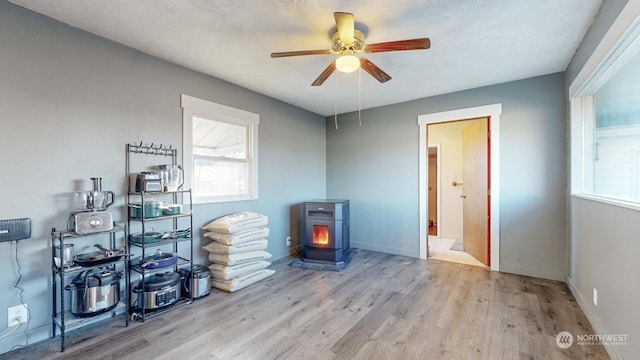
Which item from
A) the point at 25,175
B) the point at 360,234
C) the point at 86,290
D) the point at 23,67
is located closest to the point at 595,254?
the point at 360,234

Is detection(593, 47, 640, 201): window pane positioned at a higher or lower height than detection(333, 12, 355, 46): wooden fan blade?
lower

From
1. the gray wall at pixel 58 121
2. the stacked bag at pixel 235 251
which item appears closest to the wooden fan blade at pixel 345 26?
the gray wall at pixel 58 121

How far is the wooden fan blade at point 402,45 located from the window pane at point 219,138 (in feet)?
7.21

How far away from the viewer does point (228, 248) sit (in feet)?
10.1

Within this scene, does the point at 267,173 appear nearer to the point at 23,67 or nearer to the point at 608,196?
the point at 23,67

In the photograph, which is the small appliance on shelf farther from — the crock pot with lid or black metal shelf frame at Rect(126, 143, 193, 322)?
Answer: the crock pot with lid

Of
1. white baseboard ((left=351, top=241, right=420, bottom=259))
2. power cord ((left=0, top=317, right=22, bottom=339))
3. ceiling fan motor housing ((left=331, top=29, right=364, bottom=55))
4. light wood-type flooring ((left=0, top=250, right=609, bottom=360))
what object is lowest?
light wood-type flooring ((left=0, top=250, right=609, bottom=360))

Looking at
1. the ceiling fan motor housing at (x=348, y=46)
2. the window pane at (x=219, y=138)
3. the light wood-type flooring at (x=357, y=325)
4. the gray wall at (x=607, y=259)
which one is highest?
the ceiling fan motor housing at (x=348, y=46)

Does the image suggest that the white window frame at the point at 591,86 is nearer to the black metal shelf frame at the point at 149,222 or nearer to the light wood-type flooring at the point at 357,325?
the light wood-type flooring at the point at 357,325

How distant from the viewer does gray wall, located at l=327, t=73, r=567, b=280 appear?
130 inches

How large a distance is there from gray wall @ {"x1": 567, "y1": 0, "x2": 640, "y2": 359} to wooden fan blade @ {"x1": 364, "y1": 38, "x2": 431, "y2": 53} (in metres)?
1.15

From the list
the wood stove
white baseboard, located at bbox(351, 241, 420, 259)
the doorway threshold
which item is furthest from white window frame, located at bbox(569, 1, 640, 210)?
the wood stove

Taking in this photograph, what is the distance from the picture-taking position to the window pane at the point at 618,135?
70.9 inches

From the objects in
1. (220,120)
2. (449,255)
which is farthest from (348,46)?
(449,255)
